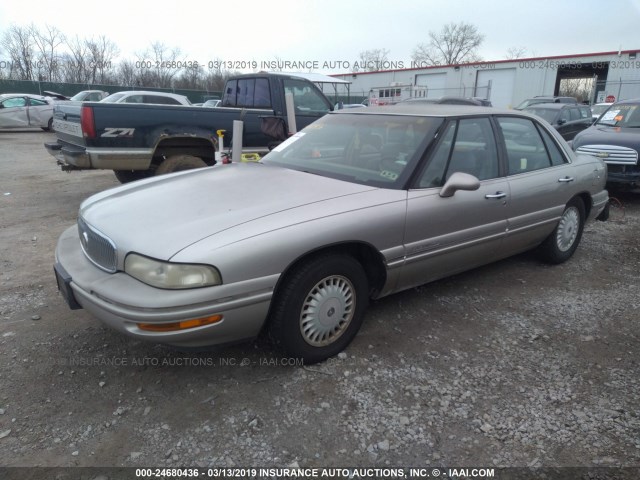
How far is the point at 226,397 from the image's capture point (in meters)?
2.64

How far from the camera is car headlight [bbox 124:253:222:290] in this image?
2.32 metres

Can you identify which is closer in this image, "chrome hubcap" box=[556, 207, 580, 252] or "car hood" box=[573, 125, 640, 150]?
"chrome hubcap" box=[556, 207, 580, 252]

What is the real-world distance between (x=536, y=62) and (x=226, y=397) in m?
34.9

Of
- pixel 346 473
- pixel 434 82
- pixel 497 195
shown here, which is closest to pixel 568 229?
pixel 497 195

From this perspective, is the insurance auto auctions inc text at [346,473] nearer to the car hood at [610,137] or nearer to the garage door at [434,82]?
the car hood at [610,137]

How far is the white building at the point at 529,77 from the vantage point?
27328 mm

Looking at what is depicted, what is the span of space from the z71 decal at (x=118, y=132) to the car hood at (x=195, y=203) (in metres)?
2.63

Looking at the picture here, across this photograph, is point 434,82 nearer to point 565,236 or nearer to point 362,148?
point 565,236

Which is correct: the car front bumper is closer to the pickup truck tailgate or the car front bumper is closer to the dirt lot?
the dirt lot

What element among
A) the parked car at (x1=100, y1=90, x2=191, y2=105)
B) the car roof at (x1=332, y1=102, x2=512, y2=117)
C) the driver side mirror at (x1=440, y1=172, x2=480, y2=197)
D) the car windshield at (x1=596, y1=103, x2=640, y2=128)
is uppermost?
the parked car at (x1=100, y1=90, x2=191, y2=105)

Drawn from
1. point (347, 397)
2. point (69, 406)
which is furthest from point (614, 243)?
point (69, 406)

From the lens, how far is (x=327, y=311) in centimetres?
288

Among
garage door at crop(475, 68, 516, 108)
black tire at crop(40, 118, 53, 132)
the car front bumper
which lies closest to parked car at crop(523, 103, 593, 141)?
the car front bumper

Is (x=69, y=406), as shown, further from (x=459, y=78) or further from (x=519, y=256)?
(x=459, y=78)
